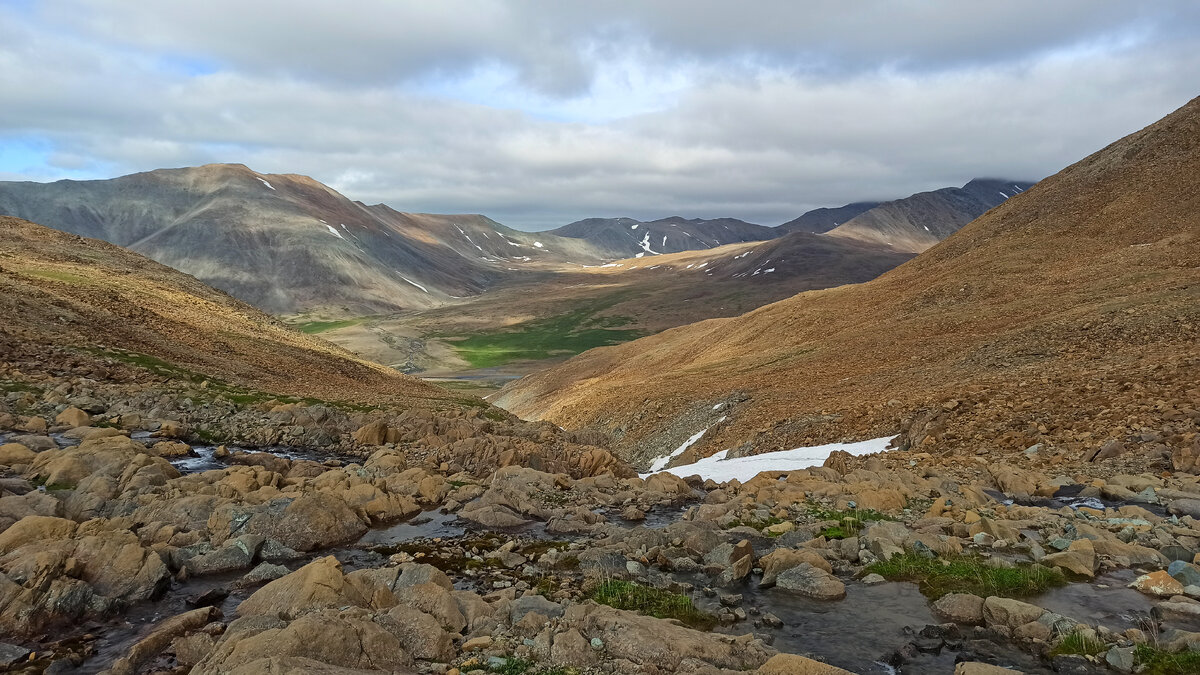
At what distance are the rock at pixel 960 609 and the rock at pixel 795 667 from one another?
472 cm

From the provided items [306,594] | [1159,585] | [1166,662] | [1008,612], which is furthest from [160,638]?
[1159,585]

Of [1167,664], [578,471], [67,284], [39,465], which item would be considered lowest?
[578,471]

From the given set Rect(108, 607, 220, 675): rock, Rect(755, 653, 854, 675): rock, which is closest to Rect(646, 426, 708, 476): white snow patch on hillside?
Rect(755, 653, 854, 675): rock

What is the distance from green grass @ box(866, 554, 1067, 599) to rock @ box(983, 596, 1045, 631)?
1.30m

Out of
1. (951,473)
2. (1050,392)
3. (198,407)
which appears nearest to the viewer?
(951,473)

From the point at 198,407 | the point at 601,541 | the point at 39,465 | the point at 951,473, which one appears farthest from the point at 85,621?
the point at 951,473

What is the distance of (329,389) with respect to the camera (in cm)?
4872

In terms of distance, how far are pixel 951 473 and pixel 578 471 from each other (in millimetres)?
15896

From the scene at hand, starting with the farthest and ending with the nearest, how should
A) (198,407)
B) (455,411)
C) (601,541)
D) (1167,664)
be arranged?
1. (455,411)
2. (198,407)
3. (601,541)
4. (1167,664)

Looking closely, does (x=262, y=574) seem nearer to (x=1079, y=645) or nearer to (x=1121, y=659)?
(x=1079, y=645)

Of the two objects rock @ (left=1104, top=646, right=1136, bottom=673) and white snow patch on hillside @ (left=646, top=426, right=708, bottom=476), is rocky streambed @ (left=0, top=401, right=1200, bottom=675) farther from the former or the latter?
white snow patch on hillside @ (left=646, top=426, right=708, bottom=476)

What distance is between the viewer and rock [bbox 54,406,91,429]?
93.3 feet

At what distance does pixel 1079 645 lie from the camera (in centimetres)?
1286

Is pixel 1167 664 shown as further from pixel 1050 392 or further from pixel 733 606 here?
pixel 1050 392
